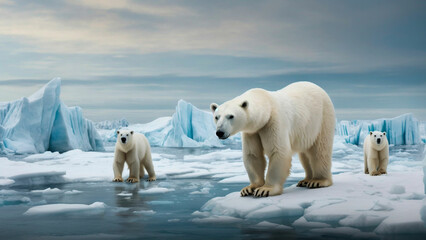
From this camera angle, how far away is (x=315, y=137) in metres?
5.95

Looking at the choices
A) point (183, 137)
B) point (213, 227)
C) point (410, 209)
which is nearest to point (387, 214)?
point (410, 209)

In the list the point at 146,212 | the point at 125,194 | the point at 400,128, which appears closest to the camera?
the point at 146,212

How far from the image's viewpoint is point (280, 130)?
524 cm

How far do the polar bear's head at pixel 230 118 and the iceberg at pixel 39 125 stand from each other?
830 inches

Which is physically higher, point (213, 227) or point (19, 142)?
point (19, 142)

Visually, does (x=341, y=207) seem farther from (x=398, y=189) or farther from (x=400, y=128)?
(x=400, y=128)

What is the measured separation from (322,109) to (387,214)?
75.4 inches

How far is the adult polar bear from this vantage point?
496 centimetres

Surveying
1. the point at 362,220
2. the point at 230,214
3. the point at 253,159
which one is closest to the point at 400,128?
the point at 253,159

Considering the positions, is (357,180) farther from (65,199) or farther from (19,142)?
(19,142)

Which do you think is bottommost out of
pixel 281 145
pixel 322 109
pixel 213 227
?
pixel 213 227

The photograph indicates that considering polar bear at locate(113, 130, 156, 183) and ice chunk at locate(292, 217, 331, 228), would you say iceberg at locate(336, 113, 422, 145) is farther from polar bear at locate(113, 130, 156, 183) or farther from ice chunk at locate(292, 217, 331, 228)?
ice chunk at locate(292, 217, 331, 228)

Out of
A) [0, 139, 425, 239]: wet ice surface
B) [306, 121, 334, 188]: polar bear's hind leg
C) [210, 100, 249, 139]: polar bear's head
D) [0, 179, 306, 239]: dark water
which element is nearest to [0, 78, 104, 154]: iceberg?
[0, 179, 306, 239]: dark water

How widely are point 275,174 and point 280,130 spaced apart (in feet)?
1.59
